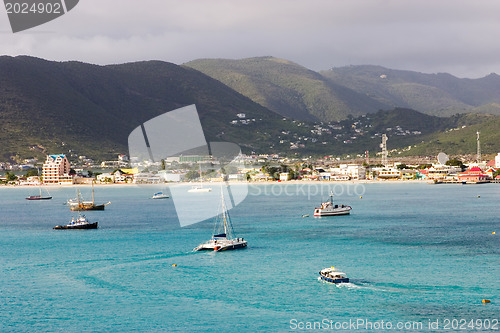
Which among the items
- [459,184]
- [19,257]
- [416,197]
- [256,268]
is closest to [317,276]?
Result: [256,268]

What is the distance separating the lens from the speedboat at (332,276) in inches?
1865

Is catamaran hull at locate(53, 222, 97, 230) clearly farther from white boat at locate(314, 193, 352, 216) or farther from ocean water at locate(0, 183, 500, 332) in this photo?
white boat at locate(314, 193, 352, 216)

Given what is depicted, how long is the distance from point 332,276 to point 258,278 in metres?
5.49

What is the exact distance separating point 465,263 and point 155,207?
2998 inches

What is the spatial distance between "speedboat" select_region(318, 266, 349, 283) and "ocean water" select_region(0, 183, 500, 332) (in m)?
0.61

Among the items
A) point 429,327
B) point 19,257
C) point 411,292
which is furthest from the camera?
point 19,257

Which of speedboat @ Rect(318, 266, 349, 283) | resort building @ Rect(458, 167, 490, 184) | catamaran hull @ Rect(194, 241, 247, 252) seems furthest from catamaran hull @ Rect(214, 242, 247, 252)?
resort building @ Rect(458, 167, 490, 184)

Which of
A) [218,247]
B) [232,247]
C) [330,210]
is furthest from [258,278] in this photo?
[330,210]

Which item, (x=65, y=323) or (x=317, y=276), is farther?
(x=317, y=276)

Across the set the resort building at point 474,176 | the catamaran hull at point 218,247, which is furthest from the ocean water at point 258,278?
the resort building at point 474,176

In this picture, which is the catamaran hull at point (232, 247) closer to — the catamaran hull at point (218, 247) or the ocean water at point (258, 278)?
the catamaran hull at point (218, 247)

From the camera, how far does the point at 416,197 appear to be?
13312 centimetres

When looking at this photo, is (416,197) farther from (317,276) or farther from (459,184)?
(317,276)

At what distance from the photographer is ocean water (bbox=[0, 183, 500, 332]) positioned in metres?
39.9
